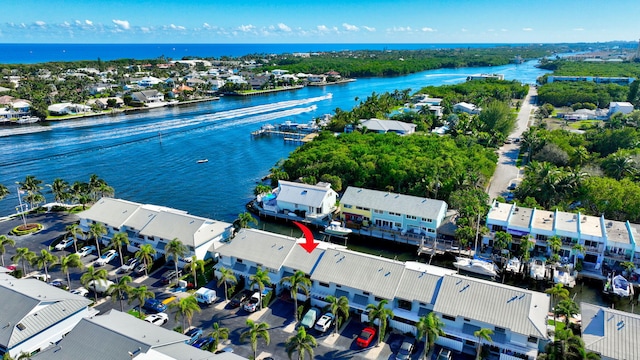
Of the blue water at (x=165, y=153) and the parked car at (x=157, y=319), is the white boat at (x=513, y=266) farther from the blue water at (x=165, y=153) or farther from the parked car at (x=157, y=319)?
the blue water at (x=165, y=153)

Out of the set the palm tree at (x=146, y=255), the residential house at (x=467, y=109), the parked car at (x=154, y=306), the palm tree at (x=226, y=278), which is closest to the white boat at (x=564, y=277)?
the palm tree at (x=226, y=278)

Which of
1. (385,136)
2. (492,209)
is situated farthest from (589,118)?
(492,209)

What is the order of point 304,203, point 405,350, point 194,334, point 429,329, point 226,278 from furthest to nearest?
point 304,203, point 226,278, point 194,334, point 405,350, point 429,329

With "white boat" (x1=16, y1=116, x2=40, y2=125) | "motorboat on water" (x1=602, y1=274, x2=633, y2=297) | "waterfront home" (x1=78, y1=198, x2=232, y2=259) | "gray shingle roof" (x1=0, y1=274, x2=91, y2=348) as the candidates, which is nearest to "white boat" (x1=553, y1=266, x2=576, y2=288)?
"motorboat on water" (x1=602, y1=274, x2=633, y2=297)

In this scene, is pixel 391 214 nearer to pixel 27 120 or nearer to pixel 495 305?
pixel 495 305

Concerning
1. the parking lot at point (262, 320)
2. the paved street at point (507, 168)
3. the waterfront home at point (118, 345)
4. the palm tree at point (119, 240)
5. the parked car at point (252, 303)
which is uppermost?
the waterfront home at point (118, 345)

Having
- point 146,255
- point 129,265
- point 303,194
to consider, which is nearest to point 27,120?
point 129,265

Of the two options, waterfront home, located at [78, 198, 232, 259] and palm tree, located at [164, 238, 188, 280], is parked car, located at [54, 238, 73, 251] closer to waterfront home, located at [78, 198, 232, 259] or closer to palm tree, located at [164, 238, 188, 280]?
waterfront home, located at [78, 198, 232, 259]
